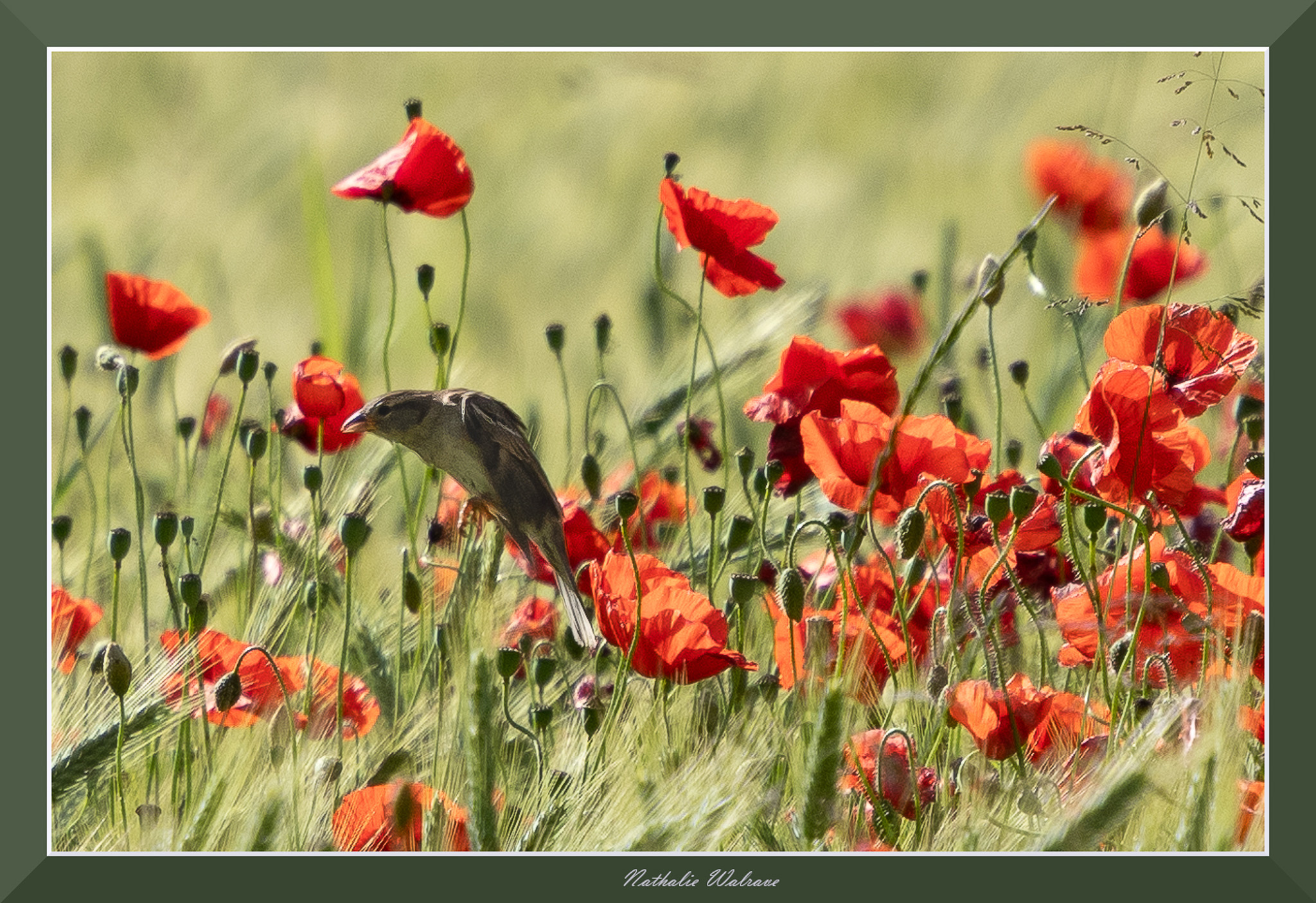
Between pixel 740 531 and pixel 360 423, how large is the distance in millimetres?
254

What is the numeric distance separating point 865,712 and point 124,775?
47 centimetres

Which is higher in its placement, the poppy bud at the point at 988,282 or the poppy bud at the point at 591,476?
the poppy bud at the point at 988,282

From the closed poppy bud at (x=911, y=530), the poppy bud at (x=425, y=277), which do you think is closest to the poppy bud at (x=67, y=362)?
the poppy bud at (x=425, y=277)

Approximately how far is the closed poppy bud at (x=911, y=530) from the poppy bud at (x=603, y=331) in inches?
10.0

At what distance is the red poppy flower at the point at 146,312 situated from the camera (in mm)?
1017

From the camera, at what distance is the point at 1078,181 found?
1055mm

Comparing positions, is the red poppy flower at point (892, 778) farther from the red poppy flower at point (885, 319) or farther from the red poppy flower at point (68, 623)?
the red poppy flower at point (68, 623)

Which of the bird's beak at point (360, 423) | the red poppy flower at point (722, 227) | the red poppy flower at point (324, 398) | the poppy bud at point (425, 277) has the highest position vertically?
the red poppy flower at point (722, 227)

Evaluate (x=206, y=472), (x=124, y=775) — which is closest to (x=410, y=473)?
(x=206, y=472)

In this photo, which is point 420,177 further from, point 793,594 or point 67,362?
point 793,594

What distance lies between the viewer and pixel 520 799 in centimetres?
93

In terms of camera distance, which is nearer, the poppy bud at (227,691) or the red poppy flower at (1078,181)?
the poppy bud at (227,691)

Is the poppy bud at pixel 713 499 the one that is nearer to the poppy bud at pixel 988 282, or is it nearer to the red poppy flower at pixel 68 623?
the poppy bud at pixel 988 282

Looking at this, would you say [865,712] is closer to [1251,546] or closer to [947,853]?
[947,853]
